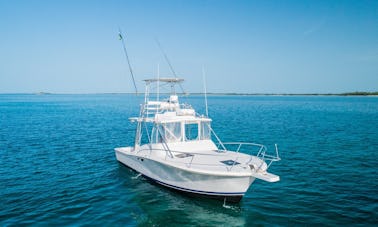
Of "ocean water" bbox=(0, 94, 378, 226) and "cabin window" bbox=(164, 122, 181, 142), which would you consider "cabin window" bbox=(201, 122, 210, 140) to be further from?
"ocean water" bbox=(0, 94, 378, 226)

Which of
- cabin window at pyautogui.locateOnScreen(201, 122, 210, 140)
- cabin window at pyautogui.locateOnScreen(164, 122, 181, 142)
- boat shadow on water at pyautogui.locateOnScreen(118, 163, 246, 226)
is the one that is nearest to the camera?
boat shadow on water at pyautogui.locateOnScreen(118, 163, 246, 226)

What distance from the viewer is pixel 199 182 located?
448 inches

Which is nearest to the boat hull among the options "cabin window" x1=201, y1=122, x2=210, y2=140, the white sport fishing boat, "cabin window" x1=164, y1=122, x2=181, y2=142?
the white sport fishing boat

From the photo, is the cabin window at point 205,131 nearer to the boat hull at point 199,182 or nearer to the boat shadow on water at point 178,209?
the boat hull at point 199,182

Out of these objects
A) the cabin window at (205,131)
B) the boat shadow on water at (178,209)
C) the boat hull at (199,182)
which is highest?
the cabin window at (205,131)

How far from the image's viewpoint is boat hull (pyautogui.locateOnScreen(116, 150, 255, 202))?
426 inches

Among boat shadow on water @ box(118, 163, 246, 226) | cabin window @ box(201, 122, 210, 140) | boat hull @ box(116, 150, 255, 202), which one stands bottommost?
boat shadow on water @ box(118, 163, 246, 226)

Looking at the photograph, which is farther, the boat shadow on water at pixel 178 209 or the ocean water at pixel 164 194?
the ocean water at pixel 164 194

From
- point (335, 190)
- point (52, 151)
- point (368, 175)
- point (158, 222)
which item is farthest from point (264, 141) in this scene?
point (52, 151)

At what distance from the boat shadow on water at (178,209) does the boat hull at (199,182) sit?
0.97 feet

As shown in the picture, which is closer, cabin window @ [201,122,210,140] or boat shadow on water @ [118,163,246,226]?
boat shadow on water @ [118,163,246,226]

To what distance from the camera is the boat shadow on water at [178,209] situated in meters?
10.1

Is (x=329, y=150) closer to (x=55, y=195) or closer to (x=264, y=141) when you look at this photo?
(x=264, y=141)

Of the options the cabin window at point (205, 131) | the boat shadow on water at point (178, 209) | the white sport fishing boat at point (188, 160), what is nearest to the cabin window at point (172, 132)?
the white sport fishing boat at point (188, 160)
